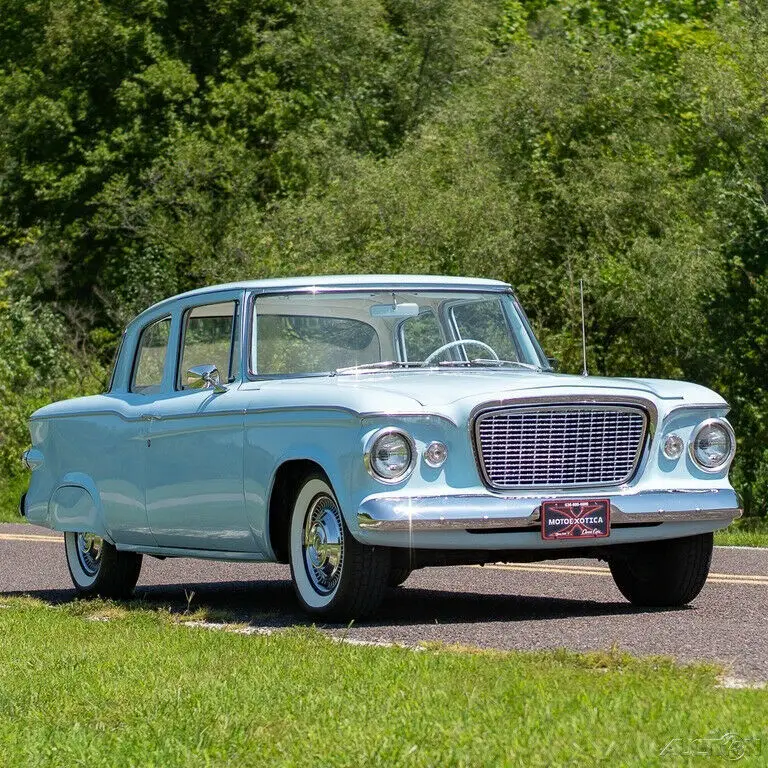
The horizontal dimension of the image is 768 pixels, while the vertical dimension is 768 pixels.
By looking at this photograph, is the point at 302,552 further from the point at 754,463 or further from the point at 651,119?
the point at 651,119

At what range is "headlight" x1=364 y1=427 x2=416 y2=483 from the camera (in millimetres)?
8133

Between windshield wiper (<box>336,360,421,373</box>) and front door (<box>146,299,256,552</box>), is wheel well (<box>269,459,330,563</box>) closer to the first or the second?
front door (<box>146,299,256,552</box>)

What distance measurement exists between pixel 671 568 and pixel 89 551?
401 cm

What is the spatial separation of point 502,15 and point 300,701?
41936 mm

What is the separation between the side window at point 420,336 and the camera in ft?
32.5

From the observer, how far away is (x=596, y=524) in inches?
331

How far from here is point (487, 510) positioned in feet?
27.0

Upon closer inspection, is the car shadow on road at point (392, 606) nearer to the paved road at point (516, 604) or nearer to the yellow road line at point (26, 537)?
the paved road at point (516, 604)

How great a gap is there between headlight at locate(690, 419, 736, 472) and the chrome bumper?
24 centimetres

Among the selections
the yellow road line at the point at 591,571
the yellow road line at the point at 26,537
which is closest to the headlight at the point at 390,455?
the yellow road line at the point at 591,571

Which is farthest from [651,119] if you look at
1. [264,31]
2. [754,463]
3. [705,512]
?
[705,512]

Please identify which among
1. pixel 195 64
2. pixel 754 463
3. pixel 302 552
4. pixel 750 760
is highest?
pixel 195 64

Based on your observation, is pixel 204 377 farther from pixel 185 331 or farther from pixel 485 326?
pixel 485 326

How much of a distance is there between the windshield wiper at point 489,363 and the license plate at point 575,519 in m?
1.62
